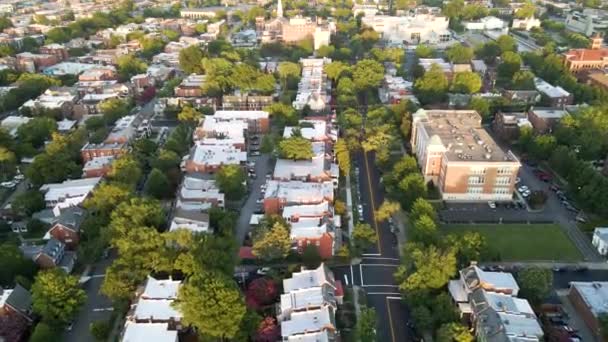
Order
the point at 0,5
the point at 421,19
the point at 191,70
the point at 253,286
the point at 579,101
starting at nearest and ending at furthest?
the point at 253,286
the point at 579,101
the point at 191,70
the point at 421,19
the point at 0,5

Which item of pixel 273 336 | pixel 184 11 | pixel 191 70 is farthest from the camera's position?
pixel 184 11

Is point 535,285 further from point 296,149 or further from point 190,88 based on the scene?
point 190,88

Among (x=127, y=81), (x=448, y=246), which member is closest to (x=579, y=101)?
(x=448, y=246)

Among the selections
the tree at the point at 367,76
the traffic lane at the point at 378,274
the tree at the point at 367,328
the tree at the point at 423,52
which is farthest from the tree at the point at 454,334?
the tree at the point at 423,52

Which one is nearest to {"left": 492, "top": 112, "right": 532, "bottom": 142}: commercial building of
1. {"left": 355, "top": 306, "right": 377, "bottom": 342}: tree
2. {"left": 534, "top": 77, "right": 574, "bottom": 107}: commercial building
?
{"left": 534, "top": 77, "right": 574, "bottom": 107}: commercial building

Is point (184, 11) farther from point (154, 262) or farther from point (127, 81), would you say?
point (154, 262)

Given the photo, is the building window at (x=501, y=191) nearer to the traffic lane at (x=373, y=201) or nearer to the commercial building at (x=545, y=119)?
the traffic lane at (x=373, y=201)

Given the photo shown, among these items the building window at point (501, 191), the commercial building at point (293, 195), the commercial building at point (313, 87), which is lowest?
the building window at point (501, 191)
